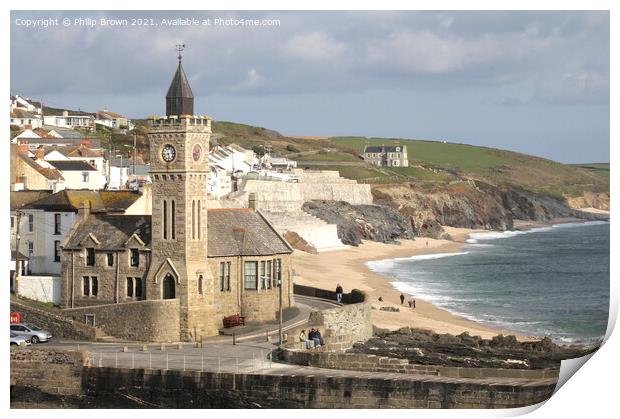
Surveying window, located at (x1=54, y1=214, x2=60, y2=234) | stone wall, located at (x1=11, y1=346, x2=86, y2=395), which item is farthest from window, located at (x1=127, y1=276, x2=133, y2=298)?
stone wall, located at (x1=11, y1=346, x2=86, y2=395)

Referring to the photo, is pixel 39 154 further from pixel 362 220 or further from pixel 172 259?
pixel 362 220

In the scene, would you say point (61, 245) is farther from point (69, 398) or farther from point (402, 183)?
point (402, 183)

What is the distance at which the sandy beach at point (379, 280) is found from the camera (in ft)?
189

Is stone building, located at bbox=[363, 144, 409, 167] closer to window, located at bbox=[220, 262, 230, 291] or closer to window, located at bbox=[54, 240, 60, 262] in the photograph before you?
window, located at bbox=[54, 240, 60, 262]

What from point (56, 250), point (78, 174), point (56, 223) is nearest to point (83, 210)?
point (56, 250)

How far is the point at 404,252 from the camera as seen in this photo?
111 m

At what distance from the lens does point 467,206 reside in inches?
6156

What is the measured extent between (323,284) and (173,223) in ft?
91.3

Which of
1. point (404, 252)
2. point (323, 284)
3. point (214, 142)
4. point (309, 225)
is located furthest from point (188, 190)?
point (214, 142)

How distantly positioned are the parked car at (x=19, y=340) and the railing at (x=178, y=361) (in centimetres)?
264

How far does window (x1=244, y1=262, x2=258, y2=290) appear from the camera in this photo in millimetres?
47094

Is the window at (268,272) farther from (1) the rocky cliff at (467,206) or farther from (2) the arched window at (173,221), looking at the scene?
(1) the rocky cliff at (467,206)

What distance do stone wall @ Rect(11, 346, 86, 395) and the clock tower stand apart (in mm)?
6023

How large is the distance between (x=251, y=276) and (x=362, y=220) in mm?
70148
